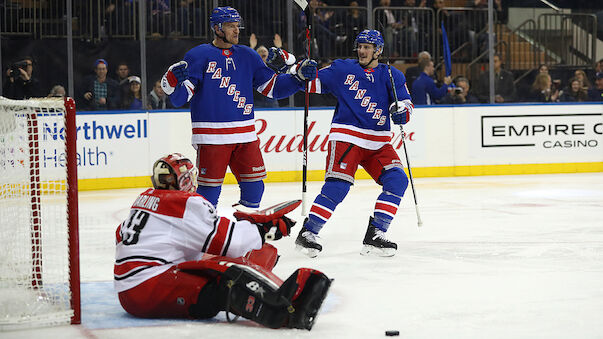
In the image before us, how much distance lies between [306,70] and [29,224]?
1986 millimetres

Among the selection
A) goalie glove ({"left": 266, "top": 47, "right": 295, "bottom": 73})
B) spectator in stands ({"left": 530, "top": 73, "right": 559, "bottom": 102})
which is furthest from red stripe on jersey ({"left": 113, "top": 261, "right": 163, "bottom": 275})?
spectator in stands ({"left": 530, "top": 73, "right": 559, "bottom": 102})

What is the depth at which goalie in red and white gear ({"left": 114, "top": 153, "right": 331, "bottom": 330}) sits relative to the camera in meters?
3.28

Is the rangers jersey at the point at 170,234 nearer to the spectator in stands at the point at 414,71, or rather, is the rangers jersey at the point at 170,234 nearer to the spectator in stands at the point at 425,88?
the spectator in stands at the point at 425,88

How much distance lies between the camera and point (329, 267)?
4.92m

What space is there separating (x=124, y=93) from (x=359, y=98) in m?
4.98

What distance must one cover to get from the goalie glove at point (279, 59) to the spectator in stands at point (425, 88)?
207 inches

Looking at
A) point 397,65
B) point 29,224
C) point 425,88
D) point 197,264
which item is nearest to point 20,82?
point 425,88

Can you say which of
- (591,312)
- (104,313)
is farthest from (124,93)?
(591,312)

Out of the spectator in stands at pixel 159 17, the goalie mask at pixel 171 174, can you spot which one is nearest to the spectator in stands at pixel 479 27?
the spectator in stands at pixel 159 17

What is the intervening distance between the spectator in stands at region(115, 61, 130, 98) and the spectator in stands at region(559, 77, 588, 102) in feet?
17.0

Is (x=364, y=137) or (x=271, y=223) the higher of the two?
(x=364, y=137)

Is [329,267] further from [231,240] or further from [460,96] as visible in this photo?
[460,96]

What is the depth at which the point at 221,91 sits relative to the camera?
211 inches

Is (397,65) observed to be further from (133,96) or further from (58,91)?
(58,91)
